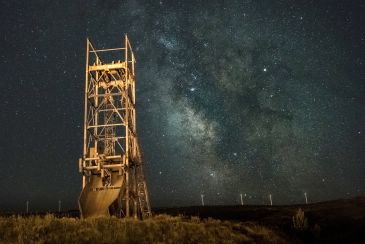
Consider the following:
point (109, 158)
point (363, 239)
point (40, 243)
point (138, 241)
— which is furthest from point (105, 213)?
point (363, 239)

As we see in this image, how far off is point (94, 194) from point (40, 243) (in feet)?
41.3

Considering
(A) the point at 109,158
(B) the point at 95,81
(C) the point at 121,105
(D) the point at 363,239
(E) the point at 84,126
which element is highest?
(B) the point at 95,81


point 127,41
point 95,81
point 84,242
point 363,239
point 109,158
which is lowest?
point 363,239

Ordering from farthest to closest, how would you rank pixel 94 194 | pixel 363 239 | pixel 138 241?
pixel 94 194 < pixel 363 239 < pixel 138 241

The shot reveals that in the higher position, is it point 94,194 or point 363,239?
point 94,194

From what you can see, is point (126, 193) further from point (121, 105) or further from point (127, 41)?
point (127, 41)

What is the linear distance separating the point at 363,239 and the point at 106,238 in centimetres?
1530

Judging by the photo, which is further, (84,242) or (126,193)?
(126,193)

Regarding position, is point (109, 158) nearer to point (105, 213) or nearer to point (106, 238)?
point (105, 213)

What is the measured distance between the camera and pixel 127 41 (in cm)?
2753

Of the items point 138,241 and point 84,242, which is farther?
point 138,241

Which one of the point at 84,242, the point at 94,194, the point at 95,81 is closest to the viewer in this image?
the point at 84,242

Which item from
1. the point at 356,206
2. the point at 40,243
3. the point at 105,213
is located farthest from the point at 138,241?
the point at 356,206

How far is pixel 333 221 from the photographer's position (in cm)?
2711
